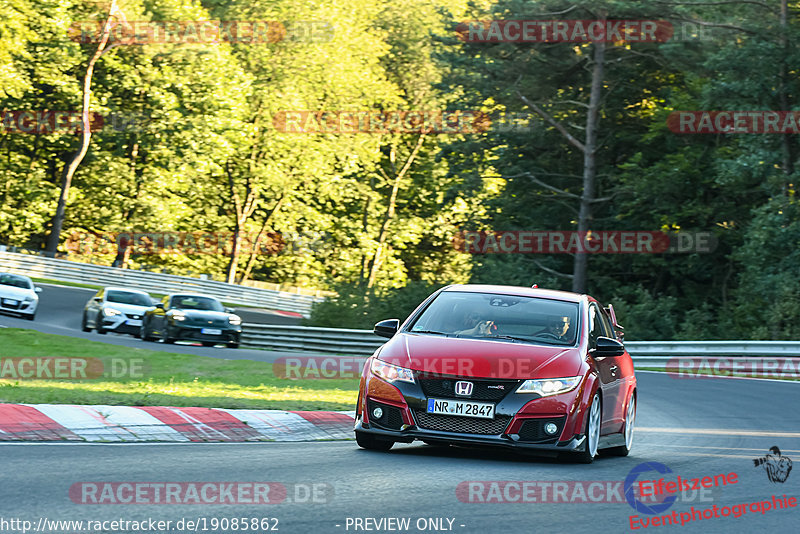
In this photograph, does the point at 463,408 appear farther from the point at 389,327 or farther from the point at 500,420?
the point at 389,327

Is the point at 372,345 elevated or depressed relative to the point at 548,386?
depressed

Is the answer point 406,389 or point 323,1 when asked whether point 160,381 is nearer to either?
point 406,389

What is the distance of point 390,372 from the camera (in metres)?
9.78

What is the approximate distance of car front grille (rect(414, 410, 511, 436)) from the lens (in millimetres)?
9398

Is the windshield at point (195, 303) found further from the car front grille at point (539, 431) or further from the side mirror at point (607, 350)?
the car front grille at point (539, 431)

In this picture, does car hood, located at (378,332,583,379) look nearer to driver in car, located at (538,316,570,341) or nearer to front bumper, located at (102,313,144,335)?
driver in car, located at (538,316,570,341)

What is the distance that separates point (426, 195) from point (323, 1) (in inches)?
493

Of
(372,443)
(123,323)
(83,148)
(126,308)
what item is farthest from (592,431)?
(83,148)

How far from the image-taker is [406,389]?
9633 millimetres

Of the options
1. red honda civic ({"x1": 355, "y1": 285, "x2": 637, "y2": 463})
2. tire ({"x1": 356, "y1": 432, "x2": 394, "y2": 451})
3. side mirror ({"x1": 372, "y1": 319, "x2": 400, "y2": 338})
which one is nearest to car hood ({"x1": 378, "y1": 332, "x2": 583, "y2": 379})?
red honda civic ({"x1": 355, "y1": 285, "x2": 637, "y2": 463})

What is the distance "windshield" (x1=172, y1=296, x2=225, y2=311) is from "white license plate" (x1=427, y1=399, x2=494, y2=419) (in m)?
21.2

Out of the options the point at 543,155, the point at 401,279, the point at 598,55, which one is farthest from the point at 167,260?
the point at 598,55

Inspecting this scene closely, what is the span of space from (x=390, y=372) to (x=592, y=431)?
1823 mm

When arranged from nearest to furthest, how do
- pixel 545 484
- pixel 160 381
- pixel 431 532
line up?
pixel 431 532, pixel 545 484, pixel 160 381
